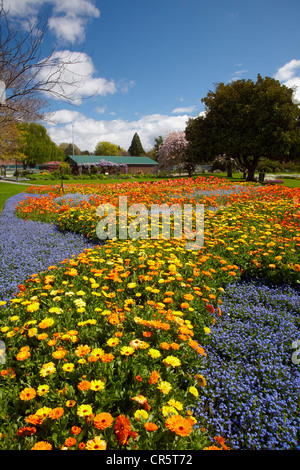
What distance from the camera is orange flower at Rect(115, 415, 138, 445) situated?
1428 mm

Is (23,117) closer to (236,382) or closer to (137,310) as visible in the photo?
(137,310)

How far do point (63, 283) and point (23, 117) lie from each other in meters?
3.27

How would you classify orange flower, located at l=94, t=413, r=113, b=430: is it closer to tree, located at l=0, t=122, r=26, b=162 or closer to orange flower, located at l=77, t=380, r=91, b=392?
orange flower, located at l=77, t=380, r=91, b=392

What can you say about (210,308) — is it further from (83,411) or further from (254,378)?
(83,411)

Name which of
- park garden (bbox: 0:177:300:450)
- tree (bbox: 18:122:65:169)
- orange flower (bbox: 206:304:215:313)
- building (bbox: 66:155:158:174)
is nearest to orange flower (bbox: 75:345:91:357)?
park garden (bbox: 0:177:300:450)

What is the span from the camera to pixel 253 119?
21938 millimetres

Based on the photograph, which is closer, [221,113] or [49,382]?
[49,382]

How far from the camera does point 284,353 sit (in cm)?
239

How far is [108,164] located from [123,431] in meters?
56.5

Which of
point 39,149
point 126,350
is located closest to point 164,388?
point 126,350

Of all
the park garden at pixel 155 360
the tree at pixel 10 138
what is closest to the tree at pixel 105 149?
the tree at pixel 10 138

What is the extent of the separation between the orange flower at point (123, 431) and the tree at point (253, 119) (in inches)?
901
